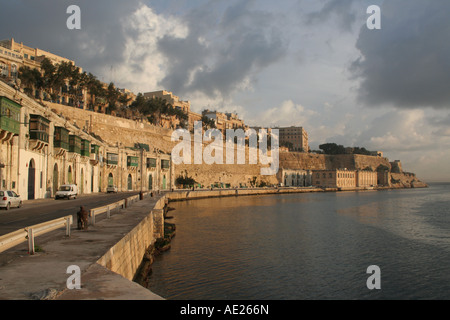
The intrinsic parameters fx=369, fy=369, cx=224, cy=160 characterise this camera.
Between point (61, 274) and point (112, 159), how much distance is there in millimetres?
51367

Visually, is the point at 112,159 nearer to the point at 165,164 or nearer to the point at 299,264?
the point at 165,164

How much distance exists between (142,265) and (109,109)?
76250 mm

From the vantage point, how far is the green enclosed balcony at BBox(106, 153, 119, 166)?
55.9 metres

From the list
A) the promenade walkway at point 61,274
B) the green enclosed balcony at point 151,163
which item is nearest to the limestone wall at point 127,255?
the promenade walkway at point 61,274

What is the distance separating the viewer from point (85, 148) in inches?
1767

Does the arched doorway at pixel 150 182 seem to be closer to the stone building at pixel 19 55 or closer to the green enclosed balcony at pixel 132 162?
the green enclosed balcony at pixel 132 162

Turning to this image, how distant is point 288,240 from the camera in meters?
24.4

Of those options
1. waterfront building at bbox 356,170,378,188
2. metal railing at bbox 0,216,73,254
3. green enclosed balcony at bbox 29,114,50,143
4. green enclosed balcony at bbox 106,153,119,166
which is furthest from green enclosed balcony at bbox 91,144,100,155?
waterfront building at bbox 356,170,378,188

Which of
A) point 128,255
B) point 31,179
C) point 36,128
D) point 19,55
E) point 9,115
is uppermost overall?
point 19,55

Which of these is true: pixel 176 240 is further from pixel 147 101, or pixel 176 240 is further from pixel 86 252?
pixel 147 101

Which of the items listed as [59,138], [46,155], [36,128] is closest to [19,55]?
[59,138]

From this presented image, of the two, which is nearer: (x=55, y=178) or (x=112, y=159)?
(x=55, y=178)

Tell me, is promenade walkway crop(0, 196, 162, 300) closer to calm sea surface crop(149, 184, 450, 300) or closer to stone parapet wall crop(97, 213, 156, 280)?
stone parapet wall crop(97, 213, 156, 280)
